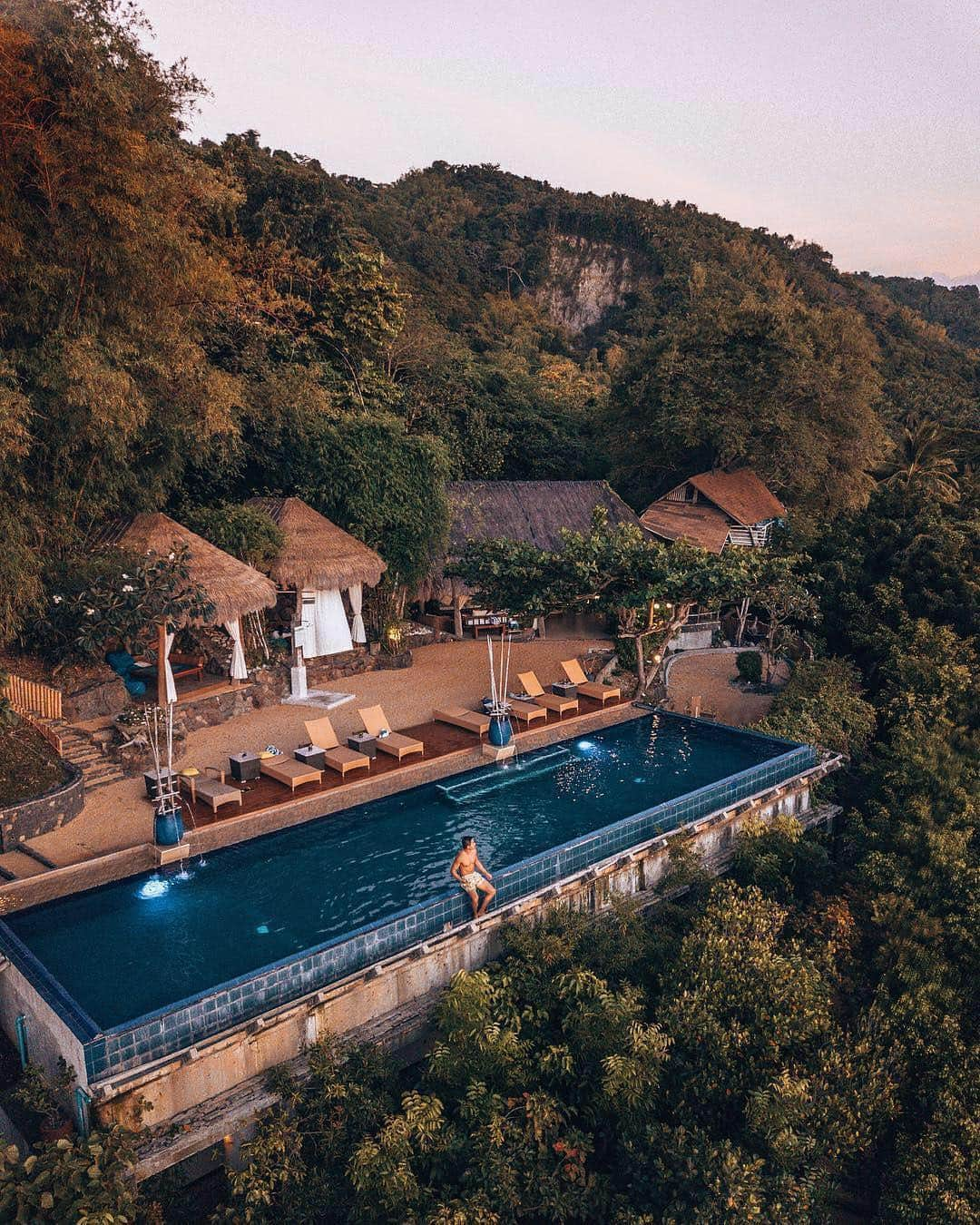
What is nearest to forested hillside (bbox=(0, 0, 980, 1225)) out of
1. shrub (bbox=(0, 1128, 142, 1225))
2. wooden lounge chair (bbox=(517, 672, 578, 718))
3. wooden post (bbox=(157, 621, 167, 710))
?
shrub (bbox=(0, 1128, 142, 1225))

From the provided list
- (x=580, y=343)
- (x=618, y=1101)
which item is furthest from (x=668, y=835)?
(x=580, y=343)

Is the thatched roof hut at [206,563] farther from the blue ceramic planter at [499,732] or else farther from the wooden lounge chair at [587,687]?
the wooden lounge chair at [587,687]

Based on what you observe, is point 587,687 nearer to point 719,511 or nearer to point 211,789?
point 211,789

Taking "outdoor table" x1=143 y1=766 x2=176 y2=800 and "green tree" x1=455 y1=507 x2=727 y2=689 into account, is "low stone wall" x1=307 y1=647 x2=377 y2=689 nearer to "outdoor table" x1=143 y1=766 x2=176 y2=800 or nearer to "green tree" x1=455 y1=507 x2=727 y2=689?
"green tree" x1=455 y1=507 x2=727 y2=689

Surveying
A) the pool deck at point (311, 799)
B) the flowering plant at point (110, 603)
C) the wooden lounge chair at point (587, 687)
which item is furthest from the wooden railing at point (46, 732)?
the wooden lounge chair at point (587, 687)

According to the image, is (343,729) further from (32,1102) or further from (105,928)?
(32,1102)

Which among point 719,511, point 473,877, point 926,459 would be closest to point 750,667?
point 719,511
